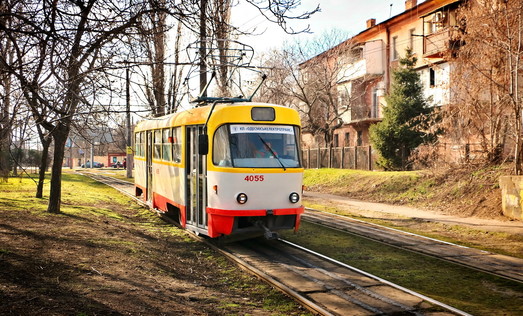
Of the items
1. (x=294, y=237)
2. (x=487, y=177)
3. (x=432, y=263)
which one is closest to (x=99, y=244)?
(x=294, y=237)

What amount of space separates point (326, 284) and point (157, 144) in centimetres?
893

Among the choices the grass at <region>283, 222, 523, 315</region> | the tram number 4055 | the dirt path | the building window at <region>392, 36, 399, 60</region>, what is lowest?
the grass at <region>283, 222, 523, 315</region>

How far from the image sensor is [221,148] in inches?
442

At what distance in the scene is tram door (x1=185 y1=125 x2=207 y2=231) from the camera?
461 inches

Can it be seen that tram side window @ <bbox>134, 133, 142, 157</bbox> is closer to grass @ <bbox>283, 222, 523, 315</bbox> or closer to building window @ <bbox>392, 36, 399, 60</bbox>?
grass @ <bbox>283, 222, 523, 315</bbox>

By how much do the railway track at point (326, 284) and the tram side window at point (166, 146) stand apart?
3482 millimetres

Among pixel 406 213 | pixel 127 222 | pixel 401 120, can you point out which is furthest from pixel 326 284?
pixel 401 120

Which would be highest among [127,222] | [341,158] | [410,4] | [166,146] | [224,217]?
[410,4]

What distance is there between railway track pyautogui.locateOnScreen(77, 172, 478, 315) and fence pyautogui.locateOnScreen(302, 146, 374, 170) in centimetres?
1964

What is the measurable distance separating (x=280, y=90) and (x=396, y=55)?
935cm

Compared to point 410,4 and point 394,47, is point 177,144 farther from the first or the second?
point 410,4

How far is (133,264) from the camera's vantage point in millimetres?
9719

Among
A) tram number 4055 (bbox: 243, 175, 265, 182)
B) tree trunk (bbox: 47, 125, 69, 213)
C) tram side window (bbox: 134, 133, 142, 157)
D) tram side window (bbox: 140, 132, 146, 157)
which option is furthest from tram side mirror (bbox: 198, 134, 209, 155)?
tram side window (bbox: 134, 133, 142, 157)

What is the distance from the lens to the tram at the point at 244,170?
10.9 meters
